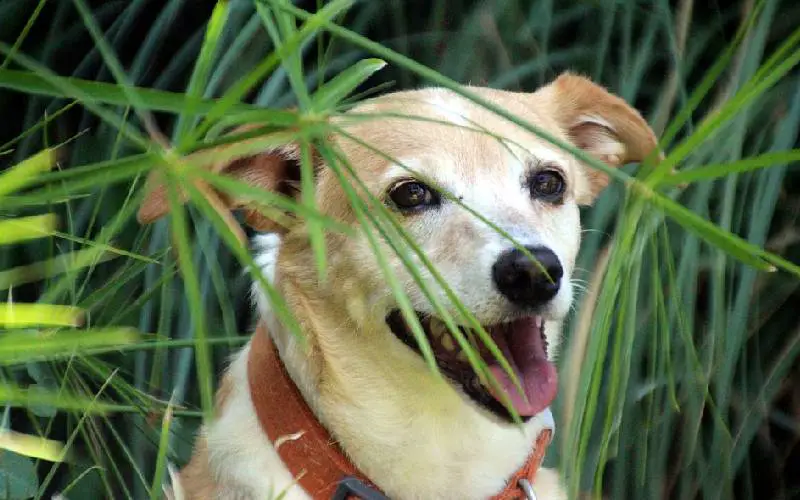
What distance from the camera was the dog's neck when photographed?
82.5 inches

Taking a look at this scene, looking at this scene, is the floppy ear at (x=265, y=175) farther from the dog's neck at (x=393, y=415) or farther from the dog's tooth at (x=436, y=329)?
the dog's tooth at (x=436, y=329)

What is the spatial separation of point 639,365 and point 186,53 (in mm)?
1520

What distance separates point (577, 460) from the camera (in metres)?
1.53

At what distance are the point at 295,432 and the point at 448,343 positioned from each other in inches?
13.1

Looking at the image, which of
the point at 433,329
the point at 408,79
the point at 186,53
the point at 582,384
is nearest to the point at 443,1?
the point at 408,79

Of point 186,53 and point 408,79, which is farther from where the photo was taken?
point 408,79

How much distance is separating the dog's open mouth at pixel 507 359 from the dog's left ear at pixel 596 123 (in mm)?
558

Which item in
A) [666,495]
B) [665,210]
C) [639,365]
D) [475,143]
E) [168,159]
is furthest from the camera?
[666,495]

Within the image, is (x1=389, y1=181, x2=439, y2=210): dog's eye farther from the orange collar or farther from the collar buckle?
the collar buckle

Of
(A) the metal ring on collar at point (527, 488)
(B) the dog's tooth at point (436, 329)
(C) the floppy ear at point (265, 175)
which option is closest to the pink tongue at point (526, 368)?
(B) the dog's tooth at point (436, 329)

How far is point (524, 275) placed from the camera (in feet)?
6.16

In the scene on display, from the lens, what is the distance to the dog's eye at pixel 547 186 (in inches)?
87.4

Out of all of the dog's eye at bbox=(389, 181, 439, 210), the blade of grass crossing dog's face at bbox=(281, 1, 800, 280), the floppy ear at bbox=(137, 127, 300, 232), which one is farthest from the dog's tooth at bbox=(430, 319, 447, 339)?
the blade of grass crossing dog's face at bbox=(281, 1, 800, 280)

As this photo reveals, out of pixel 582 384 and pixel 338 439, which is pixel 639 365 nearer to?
pixel 338 439
